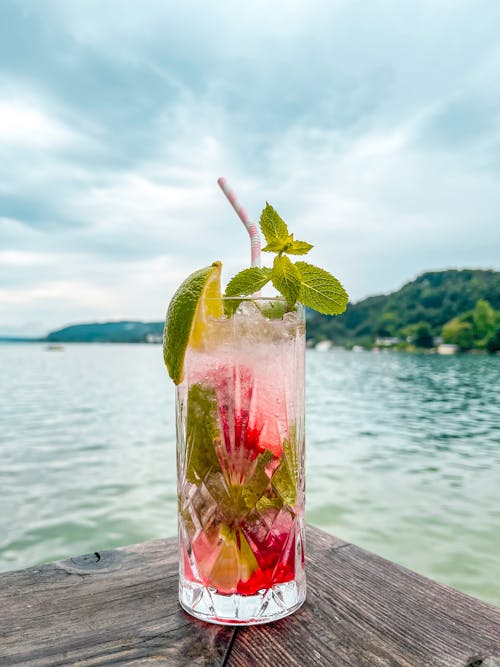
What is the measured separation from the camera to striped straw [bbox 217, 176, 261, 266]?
50.2 inches

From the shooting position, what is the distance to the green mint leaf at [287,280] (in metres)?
1.14

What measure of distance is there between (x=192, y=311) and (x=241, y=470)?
0.32 m

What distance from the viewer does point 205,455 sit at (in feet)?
3.64

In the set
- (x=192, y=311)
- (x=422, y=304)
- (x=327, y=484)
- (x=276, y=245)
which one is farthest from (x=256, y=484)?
(x=422, y=304)

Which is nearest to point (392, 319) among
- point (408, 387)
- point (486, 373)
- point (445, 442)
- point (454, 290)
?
point (454, 290)

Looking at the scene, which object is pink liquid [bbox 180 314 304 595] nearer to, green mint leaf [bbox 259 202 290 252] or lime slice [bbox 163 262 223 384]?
lime slice [bbox 163 262 223 384]

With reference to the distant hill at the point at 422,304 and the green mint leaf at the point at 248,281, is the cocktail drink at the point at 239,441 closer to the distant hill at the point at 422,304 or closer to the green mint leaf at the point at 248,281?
the green mint leaf at the point at 248,281

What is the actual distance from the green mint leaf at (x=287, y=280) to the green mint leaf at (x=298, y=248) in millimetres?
74

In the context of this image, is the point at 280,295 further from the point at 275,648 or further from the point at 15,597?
the point at 15,597

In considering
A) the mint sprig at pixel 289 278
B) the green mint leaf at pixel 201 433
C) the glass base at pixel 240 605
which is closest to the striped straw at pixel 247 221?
the mint sprig at pixel 289 278

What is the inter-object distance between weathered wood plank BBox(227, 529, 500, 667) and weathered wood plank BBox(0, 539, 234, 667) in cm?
10

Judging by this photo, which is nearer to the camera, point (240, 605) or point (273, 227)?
point (240, 605)

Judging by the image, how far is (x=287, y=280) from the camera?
1.14 meters

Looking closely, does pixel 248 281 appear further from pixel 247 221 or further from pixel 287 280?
pixel 247 221
